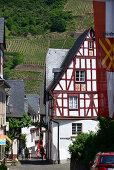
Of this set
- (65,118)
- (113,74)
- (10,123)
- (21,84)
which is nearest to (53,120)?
(65,118)

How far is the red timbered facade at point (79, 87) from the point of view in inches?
1518

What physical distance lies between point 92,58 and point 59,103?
161 inches

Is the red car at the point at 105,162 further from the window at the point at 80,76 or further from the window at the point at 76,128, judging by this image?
the window at the point at 80,76

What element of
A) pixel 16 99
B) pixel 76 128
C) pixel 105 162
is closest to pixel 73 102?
pixel 76 128

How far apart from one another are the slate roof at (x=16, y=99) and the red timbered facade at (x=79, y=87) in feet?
11.8

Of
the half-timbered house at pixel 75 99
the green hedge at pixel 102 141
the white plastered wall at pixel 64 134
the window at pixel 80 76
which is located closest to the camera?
the green hedge at pixel 102 141

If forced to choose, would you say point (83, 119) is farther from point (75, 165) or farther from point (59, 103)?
point (75, 165)

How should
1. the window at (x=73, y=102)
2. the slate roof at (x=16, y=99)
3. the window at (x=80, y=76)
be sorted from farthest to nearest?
the slate roof at (x=16, y=99), the window at (x=80, y=76), the window at (x=73, y=102)

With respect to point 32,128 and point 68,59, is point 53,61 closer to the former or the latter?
point 68,59

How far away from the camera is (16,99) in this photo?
42406 millimetres

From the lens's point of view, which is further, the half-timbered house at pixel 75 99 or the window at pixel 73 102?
the window at pixel 73 102

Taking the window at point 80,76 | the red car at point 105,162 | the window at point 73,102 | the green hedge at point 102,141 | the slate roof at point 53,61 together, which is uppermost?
the slate roof at point 53,61

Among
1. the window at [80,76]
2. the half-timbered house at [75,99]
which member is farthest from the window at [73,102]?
the window at [80,76]

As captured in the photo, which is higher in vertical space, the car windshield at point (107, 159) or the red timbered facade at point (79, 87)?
the red timbered facade at point (79, 87)
